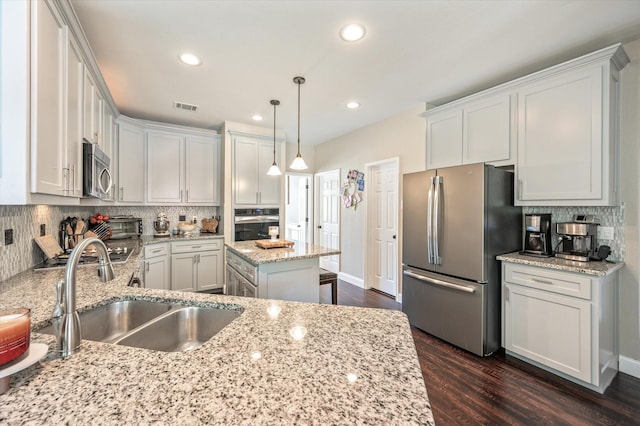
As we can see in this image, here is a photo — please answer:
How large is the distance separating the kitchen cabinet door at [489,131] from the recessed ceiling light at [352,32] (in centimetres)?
157

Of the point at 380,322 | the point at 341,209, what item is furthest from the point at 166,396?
the point at 341,209

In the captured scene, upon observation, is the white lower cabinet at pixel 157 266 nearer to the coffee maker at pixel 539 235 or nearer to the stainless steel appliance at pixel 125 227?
the stainless steel appliance at pixel 125 227

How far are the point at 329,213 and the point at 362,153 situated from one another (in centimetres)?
139

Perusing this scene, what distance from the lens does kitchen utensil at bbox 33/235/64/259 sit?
2.01 m

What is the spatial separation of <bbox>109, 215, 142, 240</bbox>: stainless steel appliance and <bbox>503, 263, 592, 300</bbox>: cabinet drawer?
14.8 feet

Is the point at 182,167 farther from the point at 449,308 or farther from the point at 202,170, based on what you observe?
the point at 449,308

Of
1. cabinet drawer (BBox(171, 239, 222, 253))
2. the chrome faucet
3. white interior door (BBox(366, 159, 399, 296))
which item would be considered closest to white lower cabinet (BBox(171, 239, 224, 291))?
cabinet drawer (BBox(171, 239, 222, 253))

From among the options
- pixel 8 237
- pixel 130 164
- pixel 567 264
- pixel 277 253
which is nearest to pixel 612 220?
pixel 567 264

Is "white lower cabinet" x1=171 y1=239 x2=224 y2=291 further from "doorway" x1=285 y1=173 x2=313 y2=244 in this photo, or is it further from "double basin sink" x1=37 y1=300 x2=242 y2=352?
"double basin sink" x1=37 y1=300 x2=242 y2=352

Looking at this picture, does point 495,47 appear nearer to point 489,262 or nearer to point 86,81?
point 489,262

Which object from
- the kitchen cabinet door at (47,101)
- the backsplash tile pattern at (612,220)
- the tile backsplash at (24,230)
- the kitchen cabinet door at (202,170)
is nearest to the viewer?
the kitchen cabinet door at (47,101)

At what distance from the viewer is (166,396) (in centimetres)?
66

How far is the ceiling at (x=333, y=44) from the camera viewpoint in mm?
1823

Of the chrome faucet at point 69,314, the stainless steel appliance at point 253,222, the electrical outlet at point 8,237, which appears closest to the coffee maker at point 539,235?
the chrome faucet at point 69,314
